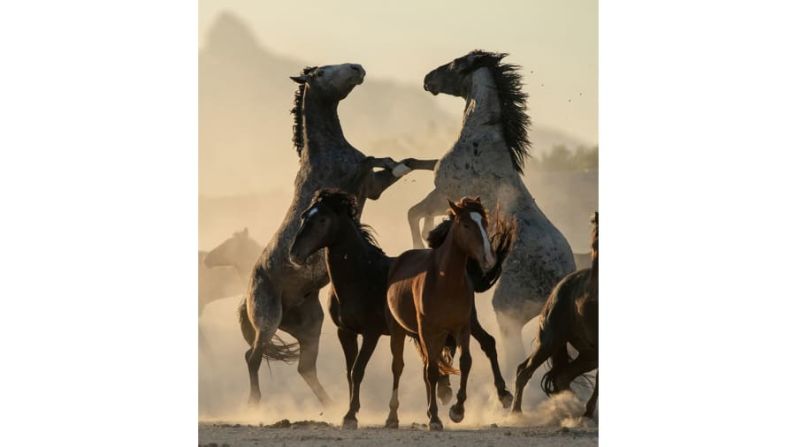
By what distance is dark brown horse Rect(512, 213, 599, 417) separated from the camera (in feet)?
34.3

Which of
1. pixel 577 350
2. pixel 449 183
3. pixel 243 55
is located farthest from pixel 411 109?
pixel 577 350

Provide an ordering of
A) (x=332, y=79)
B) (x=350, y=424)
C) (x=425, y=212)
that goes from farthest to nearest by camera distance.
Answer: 1. (x=332, y=79)
2. (x=425, y=212)
3. (x=350, y=424)

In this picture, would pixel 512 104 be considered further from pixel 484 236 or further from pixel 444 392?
pixel 444 392

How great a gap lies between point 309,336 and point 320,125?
144 cm

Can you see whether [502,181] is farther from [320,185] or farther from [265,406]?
[265,406]

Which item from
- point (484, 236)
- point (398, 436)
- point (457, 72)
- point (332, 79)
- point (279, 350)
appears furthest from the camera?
point (279, 350)

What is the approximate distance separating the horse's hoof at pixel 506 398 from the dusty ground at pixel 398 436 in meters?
0.16

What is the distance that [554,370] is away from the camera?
34.6 feet

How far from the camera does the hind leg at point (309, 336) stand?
10797mm

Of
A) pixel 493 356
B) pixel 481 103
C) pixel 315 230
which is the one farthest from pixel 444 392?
pixel 481 103

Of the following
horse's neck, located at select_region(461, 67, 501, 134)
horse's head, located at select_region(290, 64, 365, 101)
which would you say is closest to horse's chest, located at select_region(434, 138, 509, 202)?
horse's neck, located at select_region(461, 67, 501, 134)

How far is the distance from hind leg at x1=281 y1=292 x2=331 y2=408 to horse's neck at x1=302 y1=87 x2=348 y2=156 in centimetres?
102

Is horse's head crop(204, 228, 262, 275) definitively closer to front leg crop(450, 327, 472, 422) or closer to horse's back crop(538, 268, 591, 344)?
front leg crop(450, 327, 472, 422)

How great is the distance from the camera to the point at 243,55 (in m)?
11.0
